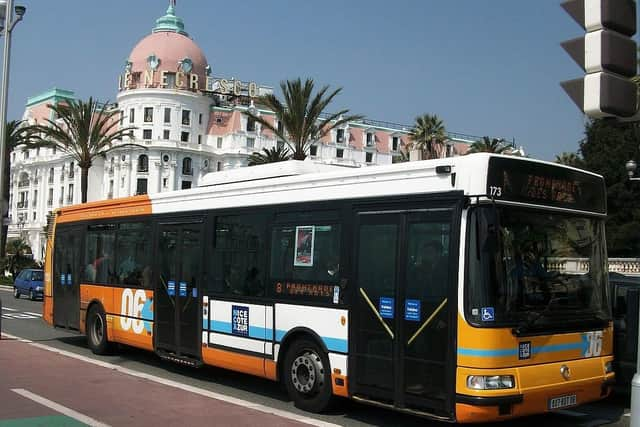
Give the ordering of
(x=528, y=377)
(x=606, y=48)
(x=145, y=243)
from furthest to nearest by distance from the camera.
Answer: (x=145, y=243)
(x=528, y=377)
(x=606, y=48)

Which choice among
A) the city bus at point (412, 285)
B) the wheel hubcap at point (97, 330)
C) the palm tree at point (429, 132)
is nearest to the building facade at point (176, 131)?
the palm tree at point (429, 132)

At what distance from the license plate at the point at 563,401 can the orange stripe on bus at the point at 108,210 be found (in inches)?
317

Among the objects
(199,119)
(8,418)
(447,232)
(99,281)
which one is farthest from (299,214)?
(199,119)

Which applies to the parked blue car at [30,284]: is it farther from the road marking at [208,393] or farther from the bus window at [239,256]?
the bus window at [239,256]

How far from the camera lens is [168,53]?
306 ft

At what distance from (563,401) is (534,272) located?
1407 millimetres

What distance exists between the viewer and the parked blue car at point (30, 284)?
36.2 meters

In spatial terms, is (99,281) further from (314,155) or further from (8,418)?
(314,155)

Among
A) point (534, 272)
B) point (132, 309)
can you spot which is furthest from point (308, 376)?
point (132, 309)

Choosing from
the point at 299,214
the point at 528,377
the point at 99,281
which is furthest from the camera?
the point at 99,281

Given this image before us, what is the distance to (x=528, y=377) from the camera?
7148mm

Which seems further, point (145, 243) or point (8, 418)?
point (145, 243)

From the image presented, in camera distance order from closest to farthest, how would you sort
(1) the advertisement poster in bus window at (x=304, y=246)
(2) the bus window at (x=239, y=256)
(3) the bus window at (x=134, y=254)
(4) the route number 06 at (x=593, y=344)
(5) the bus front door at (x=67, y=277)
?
(4) the route number 06 at (x=593, y=344)
(1) the advertisement poster in bus window at (x=304, y=246)
(2) the bus window at (x=239, y=256)
(3) the bus window at (x=134, y=254)
(5) the bus front door at (x=67, y=277)

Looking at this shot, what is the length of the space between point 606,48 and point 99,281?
37.0 ft
